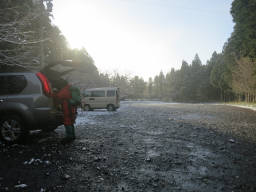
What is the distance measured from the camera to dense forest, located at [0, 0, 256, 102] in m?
8.08

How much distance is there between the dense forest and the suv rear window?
5.14 feet

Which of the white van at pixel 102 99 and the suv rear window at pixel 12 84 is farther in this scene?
the white van at pixel 102 99

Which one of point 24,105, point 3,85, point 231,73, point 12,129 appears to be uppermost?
point 231,73

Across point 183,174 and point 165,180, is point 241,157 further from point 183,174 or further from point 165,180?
point 165,180

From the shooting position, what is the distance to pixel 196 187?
2.51 m

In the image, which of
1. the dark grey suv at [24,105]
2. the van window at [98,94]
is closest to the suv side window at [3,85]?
the dark grey suv at [24,105]

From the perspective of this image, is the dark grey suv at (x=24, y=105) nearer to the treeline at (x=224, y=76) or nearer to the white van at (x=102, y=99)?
the white van at (x=102, y=99)

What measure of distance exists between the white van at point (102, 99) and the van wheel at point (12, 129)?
1367 cm

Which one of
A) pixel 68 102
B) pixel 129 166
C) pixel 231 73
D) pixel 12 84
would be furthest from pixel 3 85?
pixel 231 73

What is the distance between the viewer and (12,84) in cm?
487

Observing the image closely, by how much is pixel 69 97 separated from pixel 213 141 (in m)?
4.56

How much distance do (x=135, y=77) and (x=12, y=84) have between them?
9572cm

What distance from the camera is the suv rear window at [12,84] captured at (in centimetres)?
479

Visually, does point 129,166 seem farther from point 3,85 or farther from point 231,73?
point 231,73
